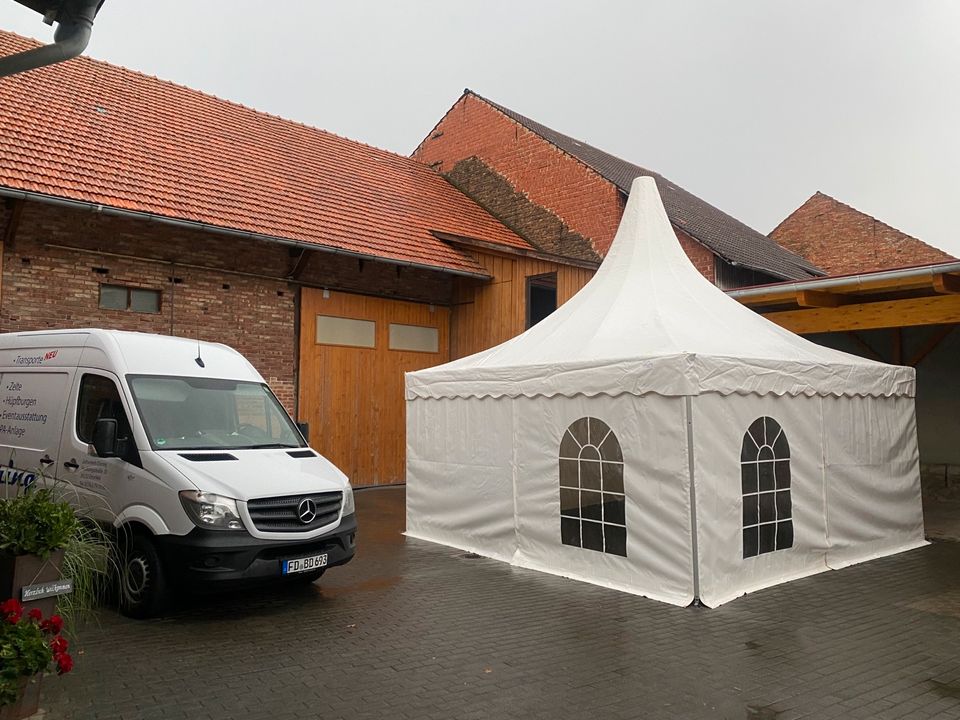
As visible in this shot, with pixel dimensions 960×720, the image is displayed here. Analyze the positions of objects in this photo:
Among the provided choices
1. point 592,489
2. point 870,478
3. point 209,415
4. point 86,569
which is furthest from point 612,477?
point 86,569

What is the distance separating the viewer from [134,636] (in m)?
5.47

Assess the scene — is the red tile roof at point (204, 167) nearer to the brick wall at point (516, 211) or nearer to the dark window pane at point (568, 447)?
the brick wall at point (516, 211)

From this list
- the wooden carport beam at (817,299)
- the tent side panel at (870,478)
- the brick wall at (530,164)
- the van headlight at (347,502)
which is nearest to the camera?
the van headlight at (347,502)

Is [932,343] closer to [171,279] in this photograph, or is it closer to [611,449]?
[611,449]

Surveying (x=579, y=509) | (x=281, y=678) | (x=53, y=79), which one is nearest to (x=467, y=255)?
(x=53, y=79)

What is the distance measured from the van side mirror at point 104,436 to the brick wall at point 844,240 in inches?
1087

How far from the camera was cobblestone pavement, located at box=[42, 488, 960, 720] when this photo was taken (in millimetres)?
4320

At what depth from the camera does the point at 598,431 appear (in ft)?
23.9

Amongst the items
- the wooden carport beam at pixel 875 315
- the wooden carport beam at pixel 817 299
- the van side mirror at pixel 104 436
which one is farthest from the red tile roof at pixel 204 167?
the wooden carport beam at pixel 817 299

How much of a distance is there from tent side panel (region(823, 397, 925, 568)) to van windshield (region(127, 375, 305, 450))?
572 centimetres

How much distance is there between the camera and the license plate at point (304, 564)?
19.8 feet

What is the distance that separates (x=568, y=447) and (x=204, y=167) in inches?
379

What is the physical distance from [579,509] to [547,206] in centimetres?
1269

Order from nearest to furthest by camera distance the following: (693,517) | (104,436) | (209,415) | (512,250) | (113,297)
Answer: (104,436) < (693,517) < (209,415) < (113,297) < (512,250)
